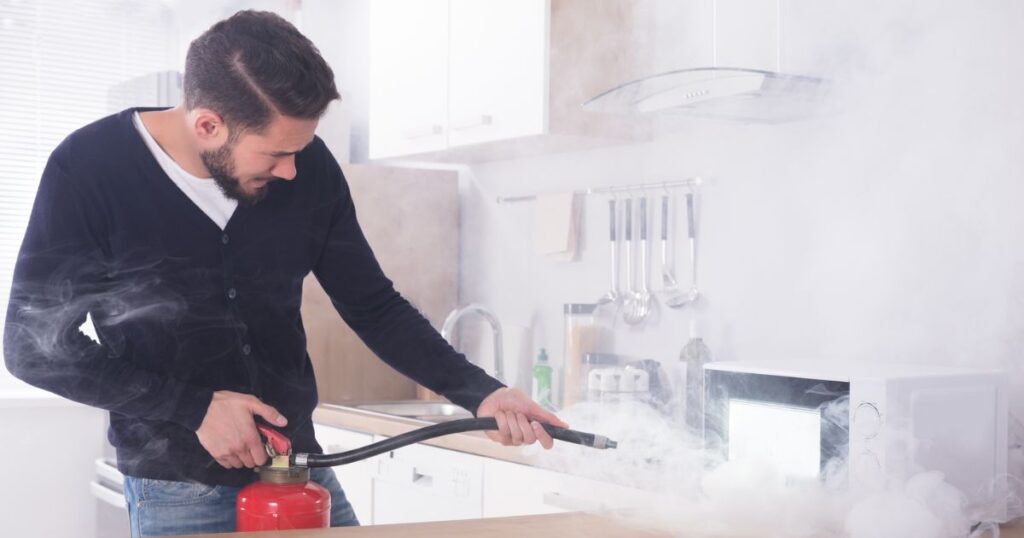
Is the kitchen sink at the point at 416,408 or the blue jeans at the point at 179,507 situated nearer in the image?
the blue jeans at the point at 179,507

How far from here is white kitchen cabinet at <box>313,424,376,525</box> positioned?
2959 millimetres

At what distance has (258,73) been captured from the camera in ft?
5.09

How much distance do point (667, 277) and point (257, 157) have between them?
1.41 meters

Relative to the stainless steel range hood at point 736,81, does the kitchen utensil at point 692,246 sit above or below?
below

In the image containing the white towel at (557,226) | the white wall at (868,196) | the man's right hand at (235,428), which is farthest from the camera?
the white towel at (557,226)

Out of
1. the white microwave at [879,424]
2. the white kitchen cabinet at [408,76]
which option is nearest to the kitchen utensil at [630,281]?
the white kitchen cabinet at [408,76]

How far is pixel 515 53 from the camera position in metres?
2.73

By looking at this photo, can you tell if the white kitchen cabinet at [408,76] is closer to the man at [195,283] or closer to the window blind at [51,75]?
the window blind at [51,75]

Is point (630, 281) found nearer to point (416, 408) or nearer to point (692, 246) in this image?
point (692, 246)

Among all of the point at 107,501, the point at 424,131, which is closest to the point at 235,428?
the point at 424,131

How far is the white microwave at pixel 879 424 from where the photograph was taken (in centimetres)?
166

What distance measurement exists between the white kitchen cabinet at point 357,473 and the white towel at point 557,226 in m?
0.74

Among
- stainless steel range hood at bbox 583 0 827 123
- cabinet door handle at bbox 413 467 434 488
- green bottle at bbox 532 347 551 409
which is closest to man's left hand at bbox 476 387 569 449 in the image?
stainless steel range hood at bbox 583 0 827 123

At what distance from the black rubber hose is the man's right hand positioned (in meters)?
0.06
